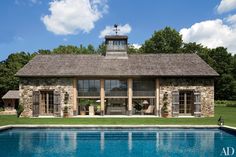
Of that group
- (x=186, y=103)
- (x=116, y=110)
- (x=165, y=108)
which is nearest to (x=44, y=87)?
(x=116, y=110)

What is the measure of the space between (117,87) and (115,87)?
18 centimetres

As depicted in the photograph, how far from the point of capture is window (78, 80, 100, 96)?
28578 mm

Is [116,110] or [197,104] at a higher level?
[197,104]

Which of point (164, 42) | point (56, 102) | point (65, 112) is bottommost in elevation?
point (65, 112)

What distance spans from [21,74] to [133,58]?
34.4 feet

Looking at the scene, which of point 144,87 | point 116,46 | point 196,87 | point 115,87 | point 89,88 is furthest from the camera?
point 116,46

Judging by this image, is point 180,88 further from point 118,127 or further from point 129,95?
point 118,127

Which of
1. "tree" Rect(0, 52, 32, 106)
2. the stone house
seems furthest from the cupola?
"tree" Rect(0, 52, 32, 106)

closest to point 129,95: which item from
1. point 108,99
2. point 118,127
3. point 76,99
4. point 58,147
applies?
point 108,99

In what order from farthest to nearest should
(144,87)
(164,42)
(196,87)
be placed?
(164,42), (144,87), (196,87)

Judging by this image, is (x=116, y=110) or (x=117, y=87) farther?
(x=116, y=110)

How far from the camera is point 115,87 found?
2881 cm

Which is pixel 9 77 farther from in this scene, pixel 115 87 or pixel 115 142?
pixel 115 142

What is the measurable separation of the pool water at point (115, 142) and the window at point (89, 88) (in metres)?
9.05
